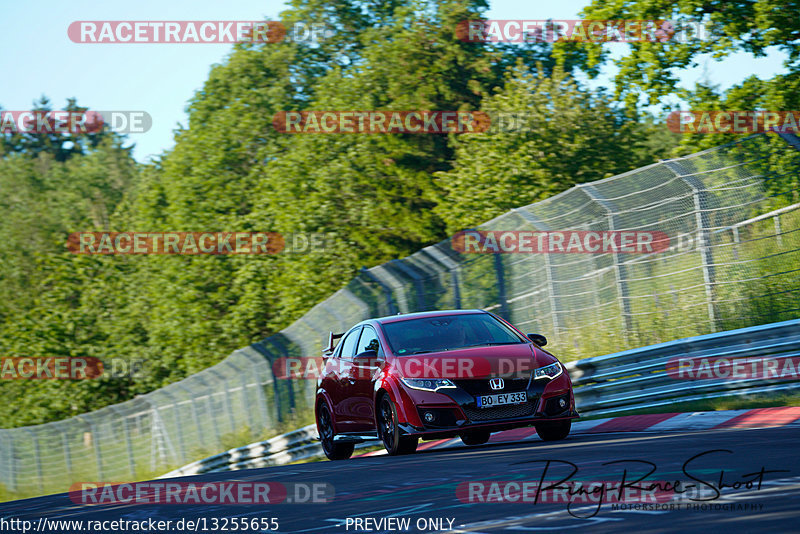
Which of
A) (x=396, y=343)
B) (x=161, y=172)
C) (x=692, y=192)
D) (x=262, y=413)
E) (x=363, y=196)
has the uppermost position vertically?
(x=161, y=172)

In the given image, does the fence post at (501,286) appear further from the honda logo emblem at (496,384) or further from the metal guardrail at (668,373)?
the honda logo emblem at (496,384)

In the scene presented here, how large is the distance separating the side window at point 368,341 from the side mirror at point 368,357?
0.15 meters

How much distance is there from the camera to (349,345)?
13180 millimetres

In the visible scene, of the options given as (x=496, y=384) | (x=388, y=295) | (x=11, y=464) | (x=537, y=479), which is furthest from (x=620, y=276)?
(x=11, y=464)

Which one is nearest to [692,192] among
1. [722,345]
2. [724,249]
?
[724,249]

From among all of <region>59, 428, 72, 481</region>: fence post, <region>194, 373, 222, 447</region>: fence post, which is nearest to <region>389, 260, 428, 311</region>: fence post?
<region>194, 373, 222, 447</region>: fence post

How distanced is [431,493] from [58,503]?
469cm

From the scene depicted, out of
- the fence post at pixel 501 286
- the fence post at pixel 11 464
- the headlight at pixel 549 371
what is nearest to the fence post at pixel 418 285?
the fence post at pixel 501 286

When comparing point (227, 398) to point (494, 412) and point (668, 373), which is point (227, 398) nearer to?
point (668, 373)

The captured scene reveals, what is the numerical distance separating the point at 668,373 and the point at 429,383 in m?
3.45

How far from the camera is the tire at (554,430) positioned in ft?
36.7

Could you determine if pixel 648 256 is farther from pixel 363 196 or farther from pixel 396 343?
pixel 363 196

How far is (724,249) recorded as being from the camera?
13.8 m

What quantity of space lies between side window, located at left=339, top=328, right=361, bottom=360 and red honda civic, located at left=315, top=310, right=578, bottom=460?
0.19 metres
